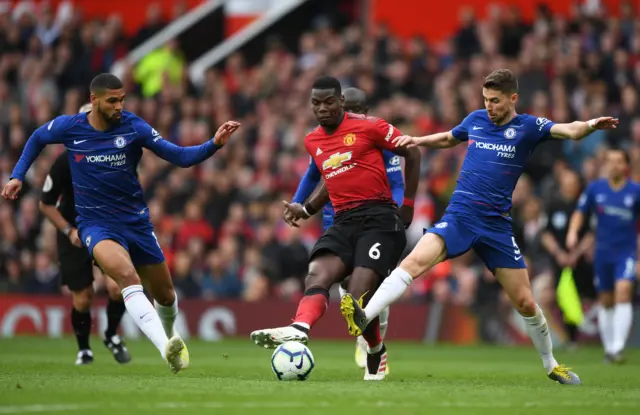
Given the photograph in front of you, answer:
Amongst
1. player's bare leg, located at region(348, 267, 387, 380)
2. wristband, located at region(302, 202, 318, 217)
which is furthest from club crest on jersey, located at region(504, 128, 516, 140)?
wristband, located at region(302, 202, 318, 217)

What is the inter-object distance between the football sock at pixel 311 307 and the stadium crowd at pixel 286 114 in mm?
9593

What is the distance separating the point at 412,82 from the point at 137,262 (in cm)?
1317

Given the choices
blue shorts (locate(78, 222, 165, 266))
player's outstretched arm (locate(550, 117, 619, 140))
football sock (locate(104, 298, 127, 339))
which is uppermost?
player's outstretched arm (locate(550, 117, 619, 140))

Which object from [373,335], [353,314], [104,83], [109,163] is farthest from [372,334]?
[104,83]

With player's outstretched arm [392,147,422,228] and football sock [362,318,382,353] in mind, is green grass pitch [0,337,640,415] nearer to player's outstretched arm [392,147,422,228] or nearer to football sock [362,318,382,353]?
football sock [362,318,382,353]

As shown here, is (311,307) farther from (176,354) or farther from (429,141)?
(429,141)

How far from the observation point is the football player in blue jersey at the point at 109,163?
11.1m

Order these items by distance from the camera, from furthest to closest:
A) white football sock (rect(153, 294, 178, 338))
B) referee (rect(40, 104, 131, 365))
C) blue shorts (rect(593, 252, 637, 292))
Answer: blue shorts (rect(593, 252, 637, 292)) → referee (rect(40, 104, 131, 365)) → white football sock (rect(153, 294, 178, 338))

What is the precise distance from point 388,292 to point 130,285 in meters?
2.37

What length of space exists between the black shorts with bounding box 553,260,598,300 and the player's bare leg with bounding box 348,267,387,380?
8553mm

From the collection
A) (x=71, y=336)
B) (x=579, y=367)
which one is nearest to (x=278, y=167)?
(x=71, y=336)

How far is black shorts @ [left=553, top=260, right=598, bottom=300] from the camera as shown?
18927 mm

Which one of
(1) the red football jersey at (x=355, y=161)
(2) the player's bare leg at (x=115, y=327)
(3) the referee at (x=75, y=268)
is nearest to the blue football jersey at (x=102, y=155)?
(1) the red football jersey at (x=355, y=161)

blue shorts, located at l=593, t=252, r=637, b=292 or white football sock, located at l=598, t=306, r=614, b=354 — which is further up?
blue shorts, located at l=593, t=252, r=637, b=292
